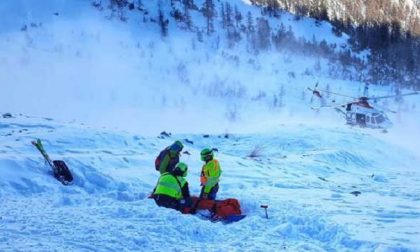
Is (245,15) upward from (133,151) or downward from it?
upward

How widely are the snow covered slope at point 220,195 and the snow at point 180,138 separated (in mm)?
38

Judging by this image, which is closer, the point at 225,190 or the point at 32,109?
the point at 225,190

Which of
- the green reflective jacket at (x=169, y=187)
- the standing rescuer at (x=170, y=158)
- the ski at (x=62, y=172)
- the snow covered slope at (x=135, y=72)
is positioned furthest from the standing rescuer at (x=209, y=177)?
the snow covered slope at (x=135, y=72)

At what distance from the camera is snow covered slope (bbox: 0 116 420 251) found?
7000 mm

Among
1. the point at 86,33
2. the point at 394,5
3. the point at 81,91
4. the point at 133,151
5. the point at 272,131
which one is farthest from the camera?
the point at 394,5

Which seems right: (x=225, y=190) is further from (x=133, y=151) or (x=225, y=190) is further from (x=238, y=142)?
(x=238, y=142)

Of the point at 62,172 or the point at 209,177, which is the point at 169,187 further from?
the point at 62,172

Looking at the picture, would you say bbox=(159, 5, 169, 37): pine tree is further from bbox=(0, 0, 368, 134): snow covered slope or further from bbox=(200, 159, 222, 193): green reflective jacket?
bbox=(200, 159, 222, 193): green reflective jacket

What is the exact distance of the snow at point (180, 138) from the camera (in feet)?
25.1

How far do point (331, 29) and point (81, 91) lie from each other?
79.1ft

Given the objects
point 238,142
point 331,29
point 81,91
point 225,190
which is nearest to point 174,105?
point 81,91

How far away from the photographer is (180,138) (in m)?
18.3

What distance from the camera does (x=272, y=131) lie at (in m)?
20.8

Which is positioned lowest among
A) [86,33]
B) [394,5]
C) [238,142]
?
[238,142]
